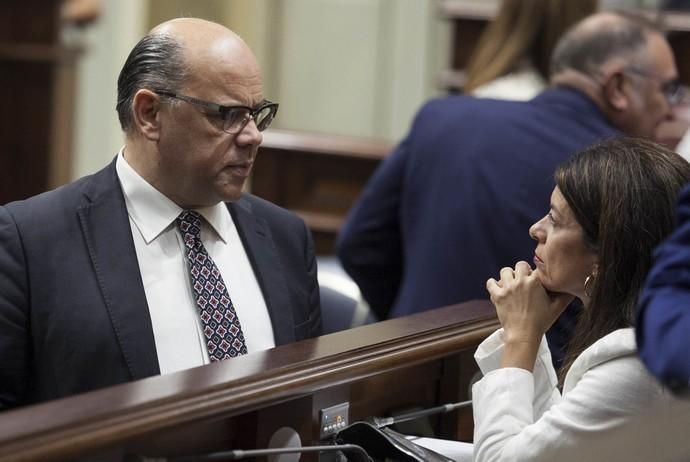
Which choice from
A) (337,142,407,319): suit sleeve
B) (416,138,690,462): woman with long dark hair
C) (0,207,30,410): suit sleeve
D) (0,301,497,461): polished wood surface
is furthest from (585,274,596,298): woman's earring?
(337,142,407,319): suit sleeve

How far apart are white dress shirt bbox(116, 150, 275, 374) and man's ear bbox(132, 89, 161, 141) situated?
8cm

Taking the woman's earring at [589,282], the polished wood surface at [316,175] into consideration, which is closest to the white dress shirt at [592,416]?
the woman's earring at [589,282]

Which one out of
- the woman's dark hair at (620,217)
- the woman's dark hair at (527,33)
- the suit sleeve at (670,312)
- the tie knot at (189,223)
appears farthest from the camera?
the woman's dark hair at (527,33)

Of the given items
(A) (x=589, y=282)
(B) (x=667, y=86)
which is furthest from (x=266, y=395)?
(B) (x=667, y=86)

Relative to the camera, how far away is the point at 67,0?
626cm

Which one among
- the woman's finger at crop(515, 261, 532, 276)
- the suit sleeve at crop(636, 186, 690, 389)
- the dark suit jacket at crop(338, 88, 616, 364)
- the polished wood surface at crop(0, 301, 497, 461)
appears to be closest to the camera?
the suit sleeve at crop(636, 186, 690, 389)

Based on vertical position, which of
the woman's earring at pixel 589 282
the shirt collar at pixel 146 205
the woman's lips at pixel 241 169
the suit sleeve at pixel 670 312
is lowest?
the woman's earring at pixel 589 282

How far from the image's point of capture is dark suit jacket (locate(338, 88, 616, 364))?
3.27m

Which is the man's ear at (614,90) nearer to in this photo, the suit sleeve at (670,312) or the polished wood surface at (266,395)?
the polished wood surface at (266,395)

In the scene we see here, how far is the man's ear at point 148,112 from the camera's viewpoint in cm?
236

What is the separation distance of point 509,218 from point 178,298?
1221mm

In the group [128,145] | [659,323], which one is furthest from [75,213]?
[659,323]

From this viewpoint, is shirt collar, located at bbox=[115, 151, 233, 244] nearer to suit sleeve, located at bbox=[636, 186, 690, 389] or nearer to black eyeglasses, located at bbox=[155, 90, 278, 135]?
black eyeglasses, located at bbox=[155, 90, 278, 135]

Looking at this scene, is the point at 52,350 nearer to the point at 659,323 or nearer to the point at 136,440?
the point at 136,440
